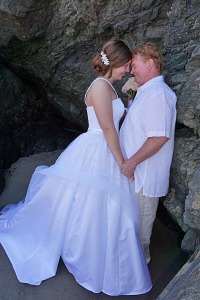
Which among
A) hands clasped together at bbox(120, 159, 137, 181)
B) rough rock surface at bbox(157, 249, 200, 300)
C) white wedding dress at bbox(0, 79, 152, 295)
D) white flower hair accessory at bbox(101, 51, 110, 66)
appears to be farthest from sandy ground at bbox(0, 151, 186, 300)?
white flower hair accessory at bbox(101, 51, 110, 66)

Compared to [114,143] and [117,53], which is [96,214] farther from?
[117,53]

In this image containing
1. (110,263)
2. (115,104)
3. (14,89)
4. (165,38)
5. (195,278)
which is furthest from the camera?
(14,89)

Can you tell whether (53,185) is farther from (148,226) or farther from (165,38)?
(165,38)

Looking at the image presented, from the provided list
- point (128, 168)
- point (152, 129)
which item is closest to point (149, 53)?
point (152, 129)

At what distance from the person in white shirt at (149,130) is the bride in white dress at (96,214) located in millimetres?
104

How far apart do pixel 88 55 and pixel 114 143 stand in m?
1.65

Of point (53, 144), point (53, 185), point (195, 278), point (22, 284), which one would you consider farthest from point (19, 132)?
point (195, 278)

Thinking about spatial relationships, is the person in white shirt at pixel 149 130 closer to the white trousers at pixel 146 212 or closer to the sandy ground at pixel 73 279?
the white trousers at pixel 146 212

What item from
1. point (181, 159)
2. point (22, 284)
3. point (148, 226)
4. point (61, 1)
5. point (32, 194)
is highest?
point (61, 1)

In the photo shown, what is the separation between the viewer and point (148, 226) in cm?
325

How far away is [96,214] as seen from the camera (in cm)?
307

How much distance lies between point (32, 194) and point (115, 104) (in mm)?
1010

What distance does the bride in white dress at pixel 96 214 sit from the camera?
120 inches

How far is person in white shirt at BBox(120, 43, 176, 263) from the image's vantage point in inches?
113
